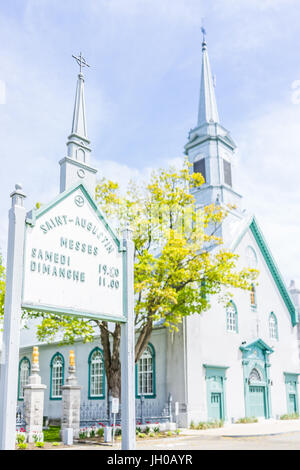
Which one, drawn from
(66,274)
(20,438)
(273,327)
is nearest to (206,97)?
(273,327)

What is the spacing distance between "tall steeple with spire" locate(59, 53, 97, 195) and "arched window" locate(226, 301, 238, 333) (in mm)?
16395

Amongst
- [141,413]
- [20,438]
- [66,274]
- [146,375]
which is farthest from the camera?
[146,375]

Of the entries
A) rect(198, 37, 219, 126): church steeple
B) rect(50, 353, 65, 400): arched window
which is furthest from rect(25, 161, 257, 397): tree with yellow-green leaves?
rect(198, 37, 219, 126): church steeple

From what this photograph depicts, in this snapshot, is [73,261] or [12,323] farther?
[73,261]

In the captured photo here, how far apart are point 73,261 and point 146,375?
1516 centimetres

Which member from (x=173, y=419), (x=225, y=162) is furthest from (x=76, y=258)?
(x=225, y=162)

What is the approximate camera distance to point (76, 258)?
9172 millimetres

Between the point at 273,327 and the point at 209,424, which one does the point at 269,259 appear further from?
the point at 209,424

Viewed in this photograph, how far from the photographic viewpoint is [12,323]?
775cm

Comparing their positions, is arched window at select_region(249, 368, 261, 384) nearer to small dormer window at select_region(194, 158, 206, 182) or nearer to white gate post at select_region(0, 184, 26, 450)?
small dormer window at select_region(194, 158, 206, 182)

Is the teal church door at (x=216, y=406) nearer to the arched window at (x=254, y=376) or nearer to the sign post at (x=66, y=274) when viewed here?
the arched window at (x=254, y=376)

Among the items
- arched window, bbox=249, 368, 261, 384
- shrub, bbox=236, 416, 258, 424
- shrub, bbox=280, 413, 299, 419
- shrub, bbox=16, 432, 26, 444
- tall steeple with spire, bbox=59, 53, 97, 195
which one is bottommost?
shrub, bbox=280, 413, 299, 419

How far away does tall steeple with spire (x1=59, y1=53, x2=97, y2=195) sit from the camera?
10.0 metres

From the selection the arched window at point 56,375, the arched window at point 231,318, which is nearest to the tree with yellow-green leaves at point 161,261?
the arched window at point 231,318
